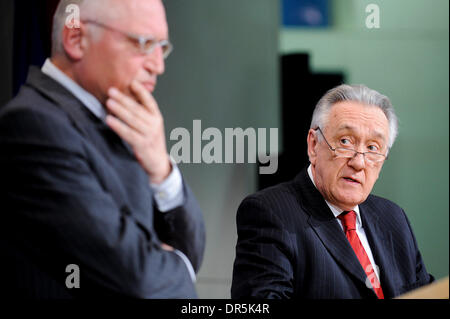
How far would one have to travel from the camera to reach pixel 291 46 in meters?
2.66

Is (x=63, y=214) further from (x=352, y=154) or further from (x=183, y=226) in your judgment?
(x=352, y=154)

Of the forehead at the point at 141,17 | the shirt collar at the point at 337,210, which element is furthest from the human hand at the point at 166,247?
the shirt collar at the point at 337,210

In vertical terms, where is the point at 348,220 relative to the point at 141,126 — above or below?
below

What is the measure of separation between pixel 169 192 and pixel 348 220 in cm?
85

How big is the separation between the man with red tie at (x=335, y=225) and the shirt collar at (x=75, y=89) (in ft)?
2.49

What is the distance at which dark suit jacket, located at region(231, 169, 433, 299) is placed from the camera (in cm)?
203

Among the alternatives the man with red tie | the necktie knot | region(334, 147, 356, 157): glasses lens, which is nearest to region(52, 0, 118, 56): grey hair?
the man with red tie

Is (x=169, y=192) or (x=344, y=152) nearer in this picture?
(x=169, y=192)

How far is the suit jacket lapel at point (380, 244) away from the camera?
2.13 metres

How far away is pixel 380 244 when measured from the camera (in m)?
2.22
